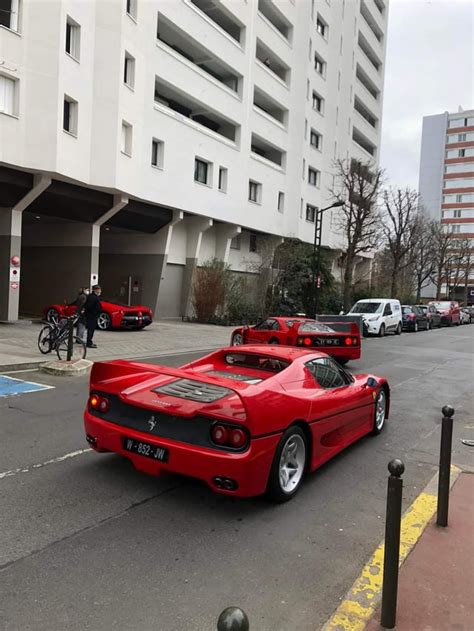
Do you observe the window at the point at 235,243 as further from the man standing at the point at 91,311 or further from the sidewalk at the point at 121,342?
the man standing at the point at 91,311

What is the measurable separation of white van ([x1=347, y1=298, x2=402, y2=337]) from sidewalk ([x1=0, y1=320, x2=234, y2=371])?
22.8 feet

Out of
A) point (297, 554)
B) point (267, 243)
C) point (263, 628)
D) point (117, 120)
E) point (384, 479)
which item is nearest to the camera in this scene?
point (263, 628)

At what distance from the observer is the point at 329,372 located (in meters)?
5.57

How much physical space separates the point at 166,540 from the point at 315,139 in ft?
129

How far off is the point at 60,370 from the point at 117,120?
13.0 m

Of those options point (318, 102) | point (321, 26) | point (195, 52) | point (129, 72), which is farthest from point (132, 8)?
point (321, 26)

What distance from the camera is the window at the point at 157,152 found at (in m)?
23.7

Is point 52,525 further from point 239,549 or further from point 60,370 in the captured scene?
point 60,370

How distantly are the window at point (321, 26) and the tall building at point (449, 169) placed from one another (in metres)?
59.5

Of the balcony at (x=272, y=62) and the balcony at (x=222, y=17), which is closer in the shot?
the balcony at (x=222, y=17)

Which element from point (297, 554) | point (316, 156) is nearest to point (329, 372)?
point (297, 554)

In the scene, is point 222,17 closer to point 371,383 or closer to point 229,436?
point 371,383

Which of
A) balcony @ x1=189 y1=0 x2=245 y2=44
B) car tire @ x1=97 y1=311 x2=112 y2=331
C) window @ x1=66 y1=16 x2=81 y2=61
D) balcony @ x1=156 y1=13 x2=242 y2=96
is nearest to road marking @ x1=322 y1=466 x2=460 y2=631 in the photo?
car tire @ x1=97 y1=311 x2=112 y2=331

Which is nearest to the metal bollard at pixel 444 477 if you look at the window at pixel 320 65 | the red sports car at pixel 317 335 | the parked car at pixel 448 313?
the red sports car at pixel 317 335
